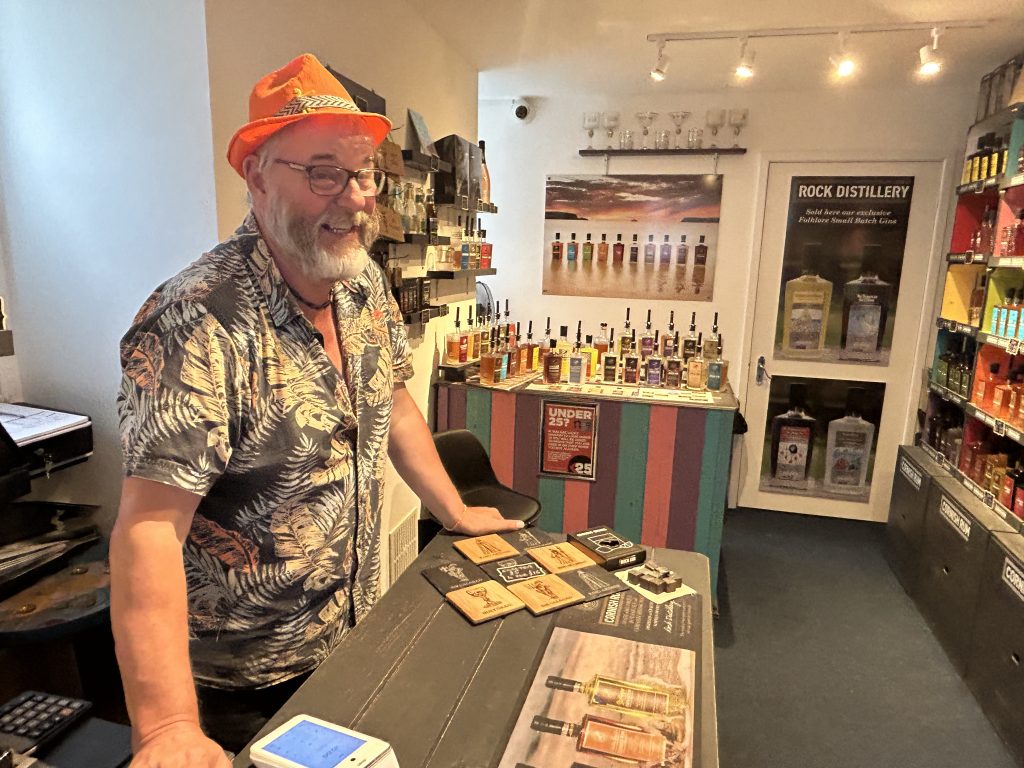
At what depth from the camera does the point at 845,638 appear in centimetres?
293

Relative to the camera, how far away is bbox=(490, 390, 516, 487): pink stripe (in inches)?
124

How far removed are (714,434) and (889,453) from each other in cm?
190

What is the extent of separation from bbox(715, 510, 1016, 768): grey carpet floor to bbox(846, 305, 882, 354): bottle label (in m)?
1.17

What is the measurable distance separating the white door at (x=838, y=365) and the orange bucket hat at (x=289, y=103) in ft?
11.1

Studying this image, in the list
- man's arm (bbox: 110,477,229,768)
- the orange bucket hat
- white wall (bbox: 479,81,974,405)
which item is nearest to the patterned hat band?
the orange bucket hat

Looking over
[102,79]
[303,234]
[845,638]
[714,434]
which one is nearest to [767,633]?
[845,638]

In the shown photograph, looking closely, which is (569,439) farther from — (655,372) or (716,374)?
(716,374)

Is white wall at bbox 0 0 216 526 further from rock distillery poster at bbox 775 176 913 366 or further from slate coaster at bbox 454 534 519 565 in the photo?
rock distillery poster at bbox 775 176 913 366

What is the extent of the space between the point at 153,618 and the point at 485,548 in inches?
27.6

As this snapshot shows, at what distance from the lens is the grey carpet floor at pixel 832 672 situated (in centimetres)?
225

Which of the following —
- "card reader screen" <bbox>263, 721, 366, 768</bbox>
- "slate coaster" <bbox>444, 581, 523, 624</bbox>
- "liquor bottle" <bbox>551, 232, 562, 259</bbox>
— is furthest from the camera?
"liquor bottle" <bbox>551, 232, 562, 259</bbox>

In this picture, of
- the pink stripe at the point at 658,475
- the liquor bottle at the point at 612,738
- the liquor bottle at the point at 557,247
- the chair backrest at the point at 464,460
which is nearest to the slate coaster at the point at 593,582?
the liquor bottle at the point at 612,738

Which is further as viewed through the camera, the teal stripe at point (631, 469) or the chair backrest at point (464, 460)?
the teal stripe at point (631, 469)

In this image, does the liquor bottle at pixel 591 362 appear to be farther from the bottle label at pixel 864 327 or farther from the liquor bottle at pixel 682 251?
the bottle label at pixel 864 327
